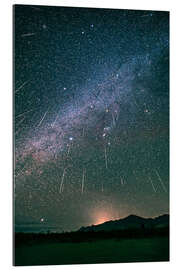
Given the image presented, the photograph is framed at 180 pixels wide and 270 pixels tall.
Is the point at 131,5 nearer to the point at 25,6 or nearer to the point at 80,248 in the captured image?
the point at 25,6

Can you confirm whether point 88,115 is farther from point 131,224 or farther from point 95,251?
point 95,251

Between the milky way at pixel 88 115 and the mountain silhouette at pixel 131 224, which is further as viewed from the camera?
the mountain silhouette at pixel 131 224

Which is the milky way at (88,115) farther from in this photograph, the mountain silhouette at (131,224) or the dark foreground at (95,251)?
the dark foreground at (95,251)

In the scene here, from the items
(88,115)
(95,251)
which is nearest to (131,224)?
(95,251)

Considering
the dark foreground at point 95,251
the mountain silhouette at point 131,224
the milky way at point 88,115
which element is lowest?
the dark foreground at point 95,251

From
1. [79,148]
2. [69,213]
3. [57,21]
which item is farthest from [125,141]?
[57,21]

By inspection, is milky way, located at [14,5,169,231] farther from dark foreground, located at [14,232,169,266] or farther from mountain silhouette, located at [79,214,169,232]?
dark foreground, located at [14,232,169,266]

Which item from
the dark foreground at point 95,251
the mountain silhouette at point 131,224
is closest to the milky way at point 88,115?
the mountain silhouette at point 131,224
